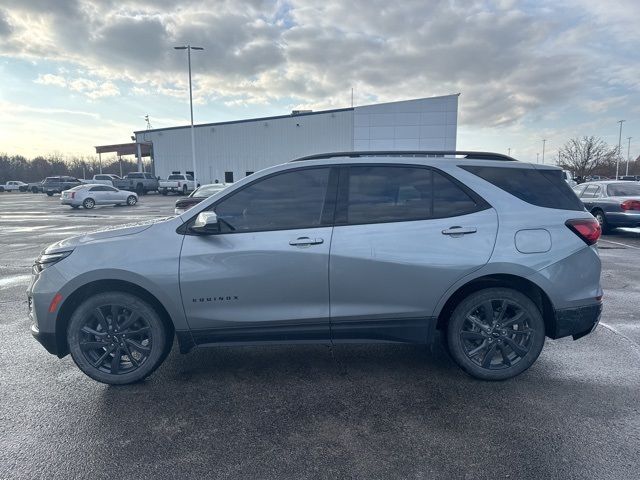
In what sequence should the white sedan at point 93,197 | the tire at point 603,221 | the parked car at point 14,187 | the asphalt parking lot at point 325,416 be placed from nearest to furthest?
1. the asphalt parking lot at point 325,416
2. the tire at point 603,221
3. the white sedan at point 93,197
4. the parked car at point 14,187

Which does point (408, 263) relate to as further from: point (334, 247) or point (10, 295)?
point (10, 295)

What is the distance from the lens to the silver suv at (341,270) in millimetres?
3088

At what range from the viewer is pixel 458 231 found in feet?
10.3

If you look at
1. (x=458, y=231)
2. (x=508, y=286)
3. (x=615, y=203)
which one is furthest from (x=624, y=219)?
(x=458, y=231)

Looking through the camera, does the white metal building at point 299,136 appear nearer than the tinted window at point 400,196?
No

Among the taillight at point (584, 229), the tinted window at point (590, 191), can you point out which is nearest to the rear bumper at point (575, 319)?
the taillight at point (584, 229)

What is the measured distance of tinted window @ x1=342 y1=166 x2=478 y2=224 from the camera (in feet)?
10.5

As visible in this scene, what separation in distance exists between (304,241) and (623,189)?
41.8 ft

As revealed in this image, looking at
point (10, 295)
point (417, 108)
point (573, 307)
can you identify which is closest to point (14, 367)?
point (10, 295)

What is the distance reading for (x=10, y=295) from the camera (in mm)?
5891

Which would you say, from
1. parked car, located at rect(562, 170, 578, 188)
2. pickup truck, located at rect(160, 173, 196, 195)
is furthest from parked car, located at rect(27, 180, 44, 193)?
parked car, located at rect(562, 170, 578, 188)

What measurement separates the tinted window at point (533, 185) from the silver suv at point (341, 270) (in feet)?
0.04

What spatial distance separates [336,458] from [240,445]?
637 mm

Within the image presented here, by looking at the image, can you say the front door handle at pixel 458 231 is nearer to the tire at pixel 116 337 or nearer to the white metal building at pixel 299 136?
the tire at pixel 116 337
